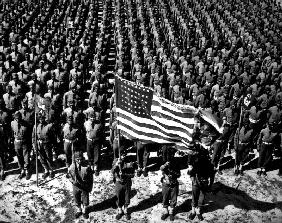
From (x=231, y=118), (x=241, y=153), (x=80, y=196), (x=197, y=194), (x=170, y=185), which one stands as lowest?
(x=80, y=196)

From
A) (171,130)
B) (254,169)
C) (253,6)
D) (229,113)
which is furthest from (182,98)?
(253,6)

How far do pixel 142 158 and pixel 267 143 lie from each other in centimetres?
382

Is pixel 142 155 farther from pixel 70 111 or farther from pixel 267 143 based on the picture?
pixel 267 143

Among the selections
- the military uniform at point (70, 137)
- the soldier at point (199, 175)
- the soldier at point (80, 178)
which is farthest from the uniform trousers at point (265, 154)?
the military uniform at point (70, 137)

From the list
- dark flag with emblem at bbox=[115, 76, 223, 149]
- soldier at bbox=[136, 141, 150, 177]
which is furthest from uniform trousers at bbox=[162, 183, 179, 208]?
soldier at bbox=[136, 141, 150, 177]

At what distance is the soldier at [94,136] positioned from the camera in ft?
33.9

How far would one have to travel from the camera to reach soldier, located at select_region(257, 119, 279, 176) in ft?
34.0

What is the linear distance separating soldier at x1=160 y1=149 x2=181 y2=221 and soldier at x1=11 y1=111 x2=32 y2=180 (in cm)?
428

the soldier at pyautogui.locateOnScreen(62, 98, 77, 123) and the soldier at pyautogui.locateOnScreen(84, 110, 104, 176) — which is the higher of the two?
the soldier at pyautogui.locateOnScreen(62, 98, 77, 123)

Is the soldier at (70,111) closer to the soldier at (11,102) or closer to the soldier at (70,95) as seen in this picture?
the soldier at (70,95)

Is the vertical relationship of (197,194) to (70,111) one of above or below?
below

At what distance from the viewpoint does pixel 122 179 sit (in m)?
8.61

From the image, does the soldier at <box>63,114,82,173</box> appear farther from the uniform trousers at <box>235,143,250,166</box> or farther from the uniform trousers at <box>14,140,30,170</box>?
the uniform trousers at <box>235,143,250,166</box>

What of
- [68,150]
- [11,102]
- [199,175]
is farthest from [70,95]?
[199,175]
